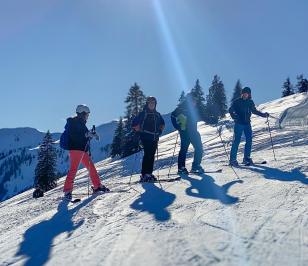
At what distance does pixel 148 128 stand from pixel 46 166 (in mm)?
39471

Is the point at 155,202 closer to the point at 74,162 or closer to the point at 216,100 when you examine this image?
the point at 74,162

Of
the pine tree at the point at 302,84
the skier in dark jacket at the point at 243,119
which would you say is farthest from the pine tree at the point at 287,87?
the skier in dark jacket at the point at 243,119

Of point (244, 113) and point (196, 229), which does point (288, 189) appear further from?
point (244, 113)

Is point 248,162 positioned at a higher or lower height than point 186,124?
lower

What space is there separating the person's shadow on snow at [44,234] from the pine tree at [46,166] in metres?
39.7

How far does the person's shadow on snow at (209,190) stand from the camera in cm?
826

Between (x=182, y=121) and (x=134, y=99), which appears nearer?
(x=182, y=121)

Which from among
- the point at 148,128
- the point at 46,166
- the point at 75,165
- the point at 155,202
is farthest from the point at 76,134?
the point at 46,166

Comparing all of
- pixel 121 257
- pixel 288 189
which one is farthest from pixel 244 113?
pixel 121 257

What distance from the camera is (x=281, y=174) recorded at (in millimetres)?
10602

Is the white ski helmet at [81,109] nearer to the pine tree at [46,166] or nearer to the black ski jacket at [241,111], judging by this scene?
the black ski jacket at [241,111]

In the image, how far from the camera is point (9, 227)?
28.3 feet

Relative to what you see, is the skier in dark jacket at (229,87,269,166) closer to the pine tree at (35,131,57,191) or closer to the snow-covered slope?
the snow-covered slope

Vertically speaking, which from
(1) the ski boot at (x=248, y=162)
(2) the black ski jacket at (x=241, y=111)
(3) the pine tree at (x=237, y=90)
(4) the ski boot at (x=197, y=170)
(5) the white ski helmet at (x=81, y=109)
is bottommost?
(1) the ski boot at (x=248, y=162)
